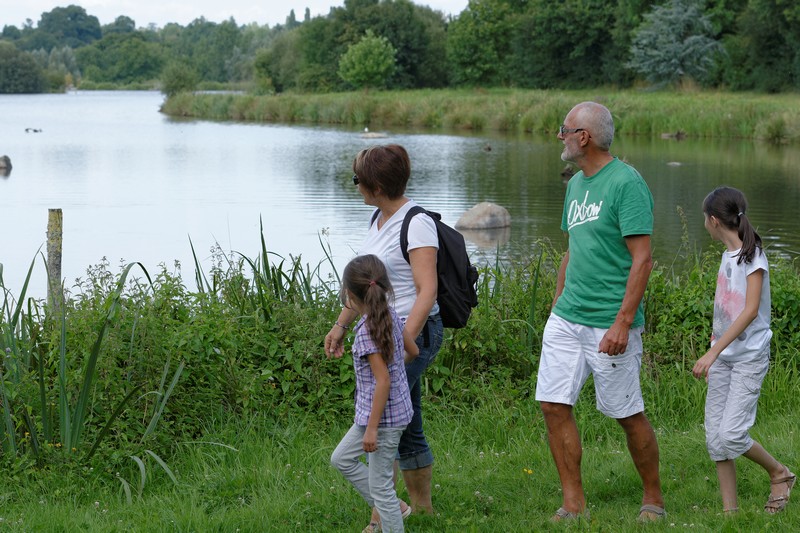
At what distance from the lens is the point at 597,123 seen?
13.5 feet

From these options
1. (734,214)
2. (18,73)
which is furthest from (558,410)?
(18,73)

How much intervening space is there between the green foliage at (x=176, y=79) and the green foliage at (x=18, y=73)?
162ft

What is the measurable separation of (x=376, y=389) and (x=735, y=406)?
62.5 inches

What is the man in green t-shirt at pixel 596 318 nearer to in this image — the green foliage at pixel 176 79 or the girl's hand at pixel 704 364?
the girl's hand at pixel 704 364

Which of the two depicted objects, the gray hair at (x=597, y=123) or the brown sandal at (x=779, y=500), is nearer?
the gray hair at (x=597, y=123)

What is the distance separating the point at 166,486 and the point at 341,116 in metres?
46.2

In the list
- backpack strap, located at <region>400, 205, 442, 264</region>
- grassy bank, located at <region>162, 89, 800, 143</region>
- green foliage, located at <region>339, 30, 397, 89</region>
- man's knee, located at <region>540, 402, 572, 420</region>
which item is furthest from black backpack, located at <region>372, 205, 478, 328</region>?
green foliage, located at <region>339, 30, 397, 89</region>

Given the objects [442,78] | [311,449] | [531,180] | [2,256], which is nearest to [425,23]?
[442,78]

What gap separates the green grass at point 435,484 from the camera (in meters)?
4.16

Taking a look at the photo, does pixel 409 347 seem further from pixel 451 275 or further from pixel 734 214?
pixel 734 214

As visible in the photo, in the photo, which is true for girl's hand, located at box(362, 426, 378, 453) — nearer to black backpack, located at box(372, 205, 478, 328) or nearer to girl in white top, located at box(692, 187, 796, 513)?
black backpack, located at box(372, 205, 478, 328)

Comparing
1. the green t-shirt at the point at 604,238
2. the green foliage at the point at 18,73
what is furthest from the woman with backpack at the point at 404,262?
the green foliage at the point at 18,73

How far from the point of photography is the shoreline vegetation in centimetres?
437

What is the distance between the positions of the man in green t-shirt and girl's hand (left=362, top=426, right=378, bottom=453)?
84cm
